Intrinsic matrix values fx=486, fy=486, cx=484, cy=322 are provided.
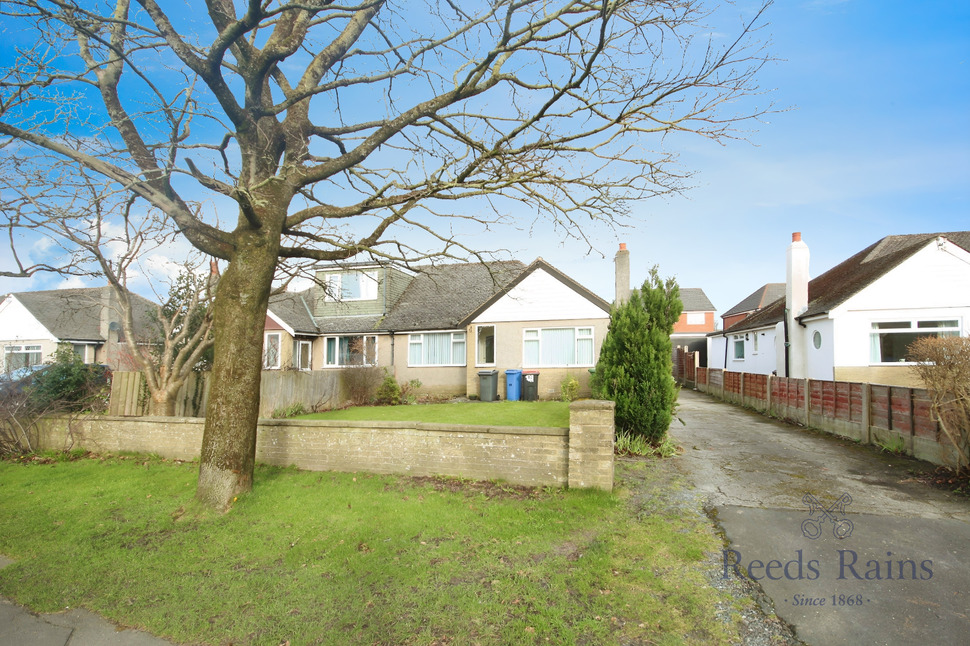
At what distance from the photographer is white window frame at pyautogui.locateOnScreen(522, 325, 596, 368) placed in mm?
18188

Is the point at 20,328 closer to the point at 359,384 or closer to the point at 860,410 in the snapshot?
the point at 359,384

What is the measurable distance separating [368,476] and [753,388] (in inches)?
618

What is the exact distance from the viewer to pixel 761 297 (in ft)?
141

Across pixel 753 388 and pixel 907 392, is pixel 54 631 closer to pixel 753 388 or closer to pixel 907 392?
pixel 907 392

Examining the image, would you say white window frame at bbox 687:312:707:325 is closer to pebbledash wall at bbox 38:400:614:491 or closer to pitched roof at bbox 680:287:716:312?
pitched roof at bbox 680:287:716:312

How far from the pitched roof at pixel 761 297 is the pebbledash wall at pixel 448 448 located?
39615 millimetres

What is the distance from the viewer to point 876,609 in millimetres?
3883

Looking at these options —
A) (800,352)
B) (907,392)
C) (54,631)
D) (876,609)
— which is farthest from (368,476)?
(800,352)

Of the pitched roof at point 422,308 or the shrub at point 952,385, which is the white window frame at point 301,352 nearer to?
the pitched roof at point 422,308

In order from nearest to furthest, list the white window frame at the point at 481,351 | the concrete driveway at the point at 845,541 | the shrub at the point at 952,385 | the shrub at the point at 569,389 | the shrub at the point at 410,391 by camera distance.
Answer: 1. the concrete driveway at the point at 845,541
2. the shrub at the point at 952,385
3. the shrub at the point at 569,389
4. the shrub at the point at 410,391
5. the white window frame at the point at 481,351

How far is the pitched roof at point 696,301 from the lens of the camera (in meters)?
54.3

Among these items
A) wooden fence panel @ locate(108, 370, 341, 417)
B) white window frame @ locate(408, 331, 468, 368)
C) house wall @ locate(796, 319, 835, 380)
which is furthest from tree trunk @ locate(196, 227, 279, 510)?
house wall @ locate(796, 319, 835, 380)

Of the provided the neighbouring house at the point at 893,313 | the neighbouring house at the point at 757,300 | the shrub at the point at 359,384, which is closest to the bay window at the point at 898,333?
the neighbouring house at the point at 893,313

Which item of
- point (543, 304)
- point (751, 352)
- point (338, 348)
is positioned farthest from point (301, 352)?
point (751, 352)
